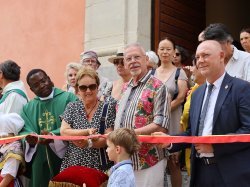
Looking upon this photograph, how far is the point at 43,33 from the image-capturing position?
32.9ft

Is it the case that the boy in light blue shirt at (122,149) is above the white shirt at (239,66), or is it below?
below

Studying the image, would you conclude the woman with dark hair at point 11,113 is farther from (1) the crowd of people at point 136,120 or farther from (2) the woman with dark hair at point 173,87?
(2) the woman with dark hair at point 173,87

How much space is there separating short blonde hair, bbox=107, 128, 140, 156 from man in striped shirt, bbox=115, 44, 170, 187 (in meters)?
0.40

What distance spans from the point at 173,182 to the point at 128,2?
12.5 ft

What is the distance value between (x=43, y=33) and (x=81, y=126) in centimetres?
511

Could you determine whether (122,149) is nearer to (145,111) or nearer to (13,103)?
(145,111)

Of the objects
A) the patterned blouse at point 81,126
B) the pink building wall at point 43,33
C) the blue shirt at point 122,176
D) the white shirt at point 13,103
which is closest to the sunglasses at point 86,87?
the patterned blouse at point 81,126

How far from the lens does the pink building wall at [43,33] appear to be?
31.1 ft

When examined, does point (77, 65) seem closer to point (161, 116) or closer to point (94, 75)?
point (94, 75)

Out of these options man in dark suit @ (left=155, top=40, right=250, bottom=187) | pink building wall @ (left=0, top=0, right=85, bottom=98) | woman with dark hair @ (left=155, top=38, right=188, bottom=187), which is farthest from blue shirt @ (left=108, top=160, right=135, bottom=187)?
pink building wall @ (left=0, top=0, right=85, bottom=98)

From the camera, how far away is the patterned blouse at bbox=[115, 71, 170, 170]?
15.9ft

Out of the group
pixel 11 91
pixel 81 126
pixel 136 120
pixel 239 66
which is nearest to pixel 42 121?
pixel 11 91

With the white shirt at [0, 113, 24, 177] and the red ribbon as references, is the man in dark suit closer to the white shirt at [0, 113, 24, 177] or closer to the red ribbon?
the red ribbon

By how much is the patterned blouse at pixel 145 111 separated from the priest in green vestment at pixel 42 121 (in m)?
1.15
